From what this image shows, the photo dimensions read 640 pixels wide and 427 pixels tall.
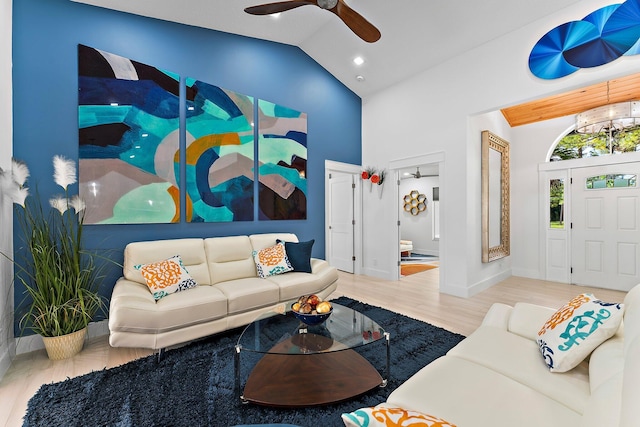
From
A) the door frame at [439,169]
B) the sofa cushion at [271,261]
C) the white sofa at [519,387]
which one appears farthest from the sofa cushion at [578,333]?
the door frame at [439,169]

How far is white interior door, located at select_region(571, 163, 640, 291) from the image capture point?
4.11 m

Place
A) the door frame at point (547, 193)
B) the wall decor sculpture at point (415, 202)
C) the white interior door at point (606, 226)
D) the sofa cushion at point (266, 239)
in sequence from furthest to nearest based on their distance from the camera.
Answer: the wall decor sculpture at point (415, 202), the door frame at point (547, 193), the white interior door at point (606, 226), the sofa cushion at point (266, 239)

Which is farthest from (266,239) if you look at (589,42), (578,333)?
(589,42)

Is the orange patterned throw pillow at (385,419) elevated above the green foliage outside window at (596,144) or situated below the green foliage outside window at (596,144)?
below

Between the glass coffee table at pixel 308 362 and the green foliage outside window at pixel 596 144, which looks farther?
the green foliage outside window at pixel 596 144

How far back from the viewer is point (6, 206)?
2242 millimetres

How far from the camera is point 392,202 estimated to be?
485 cm

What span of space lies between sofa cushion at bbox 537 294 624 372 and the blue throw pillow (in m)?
2.38

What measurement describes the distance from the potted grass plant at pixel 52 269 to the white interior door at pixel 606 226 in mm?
6722

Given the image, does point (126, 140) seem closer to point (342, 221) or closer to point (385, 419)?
point (385, 419)

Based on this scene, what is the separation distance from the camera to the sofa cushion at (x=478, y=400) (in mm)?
1013

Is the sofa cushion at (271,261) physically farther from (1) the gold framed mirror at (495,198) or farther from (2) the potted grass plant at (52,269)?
(1) the gold framed mirror at (495,198)

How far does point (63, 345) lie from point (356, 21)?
Result: 3.79 metres

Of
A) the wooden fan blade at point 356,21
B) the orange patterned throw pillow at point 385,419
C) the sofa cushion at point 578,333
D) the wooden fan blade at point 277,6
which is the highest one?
the wooden fan blade at point 277,6
